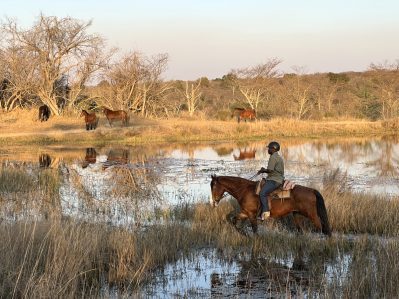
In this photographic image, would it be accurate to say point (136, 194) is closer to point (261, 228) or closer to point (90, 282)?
point (261, 228)

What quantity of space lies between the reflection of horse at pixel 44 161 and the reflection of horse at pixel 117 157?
242cm

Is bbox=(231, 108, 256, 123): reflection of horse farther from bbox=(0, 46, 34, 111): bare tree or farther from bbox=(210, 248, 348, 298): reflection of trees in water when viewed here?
bbox=(210, 248, 348, 298): reflection of trees in water

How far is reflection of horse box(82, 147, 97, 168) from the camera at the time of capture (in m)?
21.3

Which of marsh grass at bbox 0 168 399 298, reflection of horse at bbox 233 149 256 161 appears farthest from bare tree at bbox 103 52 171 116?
marsh grass at bbox 0 168 399 298

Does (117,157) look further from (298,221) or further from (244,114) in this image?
(244,114)

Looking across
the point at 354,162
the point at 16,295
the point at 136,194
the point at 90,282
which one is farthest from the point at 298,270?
the point at 354,162

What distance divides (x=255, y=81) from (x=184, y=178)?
36.0 meters

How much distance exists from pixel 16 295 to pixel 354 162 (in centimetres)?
1787

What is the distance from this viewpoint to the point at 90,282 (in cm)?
663

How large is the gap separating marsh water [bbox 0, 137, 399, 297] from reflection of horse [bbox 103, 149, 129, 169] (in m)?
0.05

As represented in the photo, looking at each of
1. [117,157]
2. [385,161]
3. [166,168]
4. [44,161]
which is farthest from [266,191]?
[117,157]

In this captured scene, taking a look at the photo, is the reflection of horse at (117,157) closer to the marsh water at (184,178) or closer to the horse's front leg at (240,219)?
the marsh water at (184,178)

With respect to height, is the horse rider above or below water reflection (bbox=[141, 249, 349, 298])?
above

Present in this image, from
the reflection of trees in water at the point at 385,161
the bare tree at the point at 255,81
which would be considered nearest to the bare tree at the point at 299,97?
the bare tree at the point at 255,81
